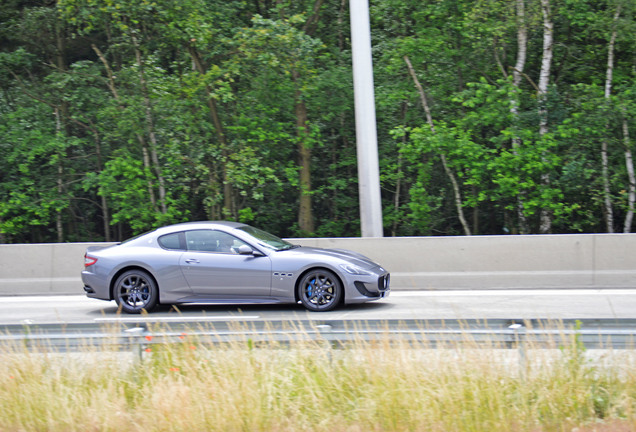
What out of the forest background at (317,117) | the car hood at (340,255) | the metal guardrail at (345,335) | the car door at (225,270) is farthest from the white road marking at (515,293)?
the metal guardrail at (345,335)

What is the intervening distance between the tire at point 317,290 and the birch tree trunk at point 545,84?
998 centimetres

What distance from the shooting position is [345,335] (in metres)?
5.83

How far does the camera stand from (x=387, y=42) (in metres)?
20.9

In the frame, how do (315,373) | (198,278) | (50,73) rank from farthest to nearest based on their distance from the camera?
1. (50,73)
2. (198,278)
3. (315,373)

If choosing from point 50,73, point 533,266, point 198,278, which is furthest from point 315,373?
point 50,73

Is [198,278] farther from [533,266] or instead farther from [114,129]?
[114,129]

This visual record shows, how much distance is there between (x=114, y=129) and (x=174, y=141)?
2.60 meters

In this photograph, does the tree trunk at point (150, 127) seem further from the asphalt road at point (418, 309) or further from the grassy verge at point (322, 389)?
the grassy verge at point (322, 389)

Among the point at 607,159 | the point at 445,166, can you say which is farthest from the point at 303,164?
the point at 607,159

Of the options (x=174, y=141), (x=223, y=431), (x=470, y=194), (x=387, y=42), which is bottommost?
(x=223, y=431)

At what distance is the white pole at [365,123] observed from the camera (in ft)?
49.6

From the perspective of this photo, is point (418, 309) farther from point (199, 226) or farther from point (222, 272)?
point (199, 226)

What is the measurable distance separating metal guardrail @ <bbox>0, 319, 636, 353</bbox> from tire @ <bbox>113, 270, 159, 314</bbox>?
4.63 meters

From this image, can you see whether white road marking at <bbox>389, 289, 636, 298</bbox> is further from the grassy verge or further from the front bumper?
the grassy verge
